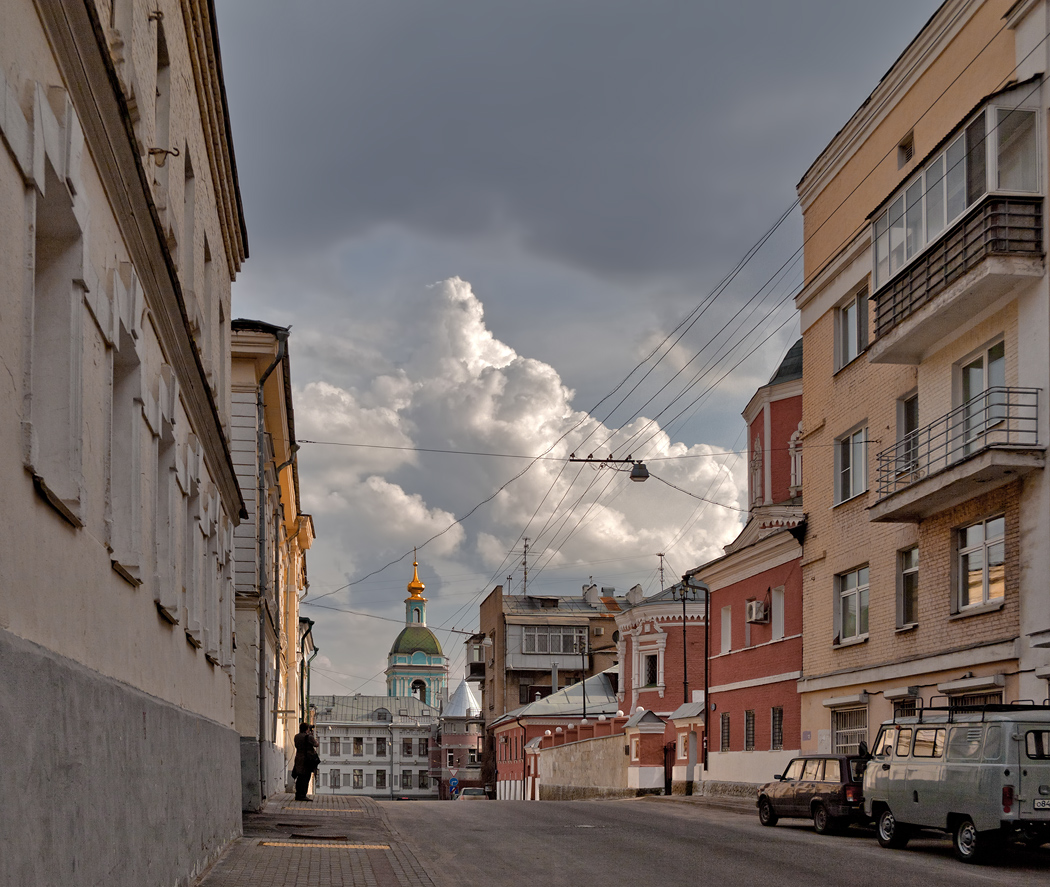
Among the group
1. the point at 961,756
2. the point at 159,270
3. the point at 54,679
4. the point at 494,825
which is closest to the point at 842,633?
the point at 494,825

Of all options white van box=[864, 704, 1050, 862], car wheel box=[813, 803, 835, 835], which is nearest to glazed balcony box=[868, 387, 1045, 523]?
white van box=[864, 704, 1050, 862]

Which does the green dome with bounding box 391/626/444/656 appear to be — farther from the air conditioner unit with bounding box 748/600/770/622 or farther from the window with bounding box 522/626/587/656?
the air conditioner unit with bounding box 748/600/770/622

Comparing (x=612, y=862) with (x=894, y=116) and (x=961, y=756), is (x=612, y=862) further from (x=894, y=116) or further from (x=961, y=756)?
(x=894, y=116)

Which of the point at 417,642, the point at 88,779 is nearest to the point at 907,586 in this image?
the point at 88,779

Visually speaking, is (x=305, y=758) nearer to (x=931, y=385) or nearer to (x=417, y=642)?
(x=931, y=385)

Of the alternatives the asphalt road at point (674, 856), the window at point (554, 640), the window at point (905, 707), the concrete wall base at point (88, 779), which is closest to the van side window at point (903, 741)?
the asphalt road at point (674, 856)

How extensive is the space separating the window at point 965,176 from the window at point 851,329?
4.39 meters

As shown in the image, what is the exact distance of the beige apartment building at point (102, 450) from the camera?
239 inches

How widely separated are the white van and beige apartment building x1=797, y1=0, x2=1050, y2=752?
10.5 ft

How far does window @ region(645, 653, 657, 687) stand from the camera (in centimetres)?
6059

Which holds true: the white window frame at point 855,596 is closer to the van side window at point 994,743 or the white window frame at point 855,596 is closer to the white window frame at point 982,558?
the white window frame at point 982,558

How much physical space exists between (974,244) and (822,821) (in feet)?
32.5

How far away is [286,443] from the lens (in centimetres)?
3884

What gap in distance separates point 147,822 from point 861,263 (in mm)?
22930
